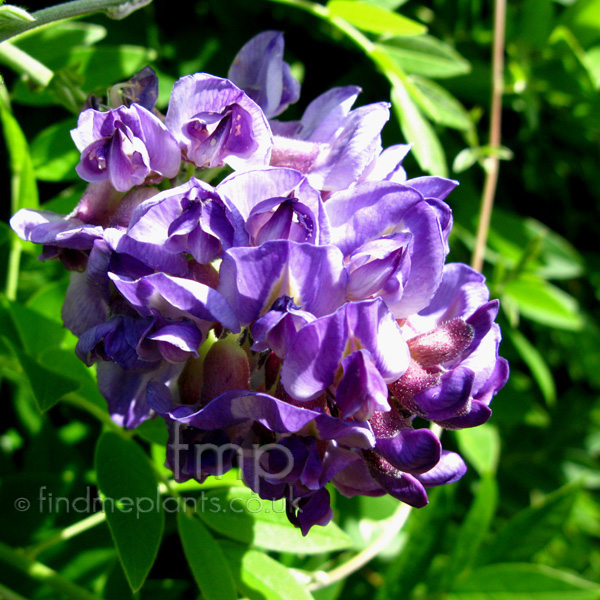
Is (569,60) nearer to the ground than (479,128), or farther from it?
farther from it

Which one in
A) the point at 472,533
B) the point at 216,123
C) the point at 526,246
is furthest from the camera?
the point at 526,246

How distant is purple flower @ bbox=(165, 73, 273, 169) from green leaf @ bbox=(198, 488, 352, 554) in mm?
449

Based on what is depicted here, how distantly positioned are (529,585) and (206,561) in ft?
2.29

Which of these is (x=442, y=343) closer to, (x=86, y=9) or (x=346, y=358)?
(x=346, y=358)

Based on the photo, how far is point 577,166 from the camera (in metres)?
1.77

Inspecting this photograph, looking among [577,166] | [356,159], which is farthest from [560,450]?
[356,159]

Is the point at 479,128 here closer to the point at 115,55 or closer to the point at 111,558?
the point at 115,55

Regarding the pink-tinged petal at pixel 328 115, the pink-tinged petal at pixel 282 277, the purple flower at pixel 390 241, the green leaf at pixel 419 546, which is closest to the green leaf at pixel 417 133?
the pink-tinged petal at pixel 328 115

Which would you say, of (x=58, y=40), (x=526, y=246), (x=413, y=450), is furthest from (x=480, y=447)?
Result: (x=58, y=40)

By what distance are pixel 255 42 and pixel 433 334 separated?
1.39 feet

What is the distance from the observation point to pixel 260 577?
825mm

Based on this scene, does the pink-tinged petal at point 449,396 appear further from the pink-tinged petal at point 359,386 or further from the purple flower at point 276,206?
the purple flower at point 276,206

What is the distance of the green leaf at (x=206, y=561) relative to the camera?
0.78 meters

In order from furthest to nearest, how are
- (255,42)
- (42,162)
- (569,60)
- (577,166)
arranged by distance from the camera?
(577,166) < (569,60) < (42,162) < (255,42)
